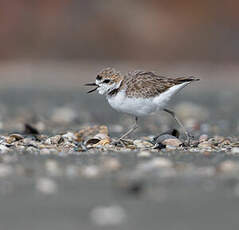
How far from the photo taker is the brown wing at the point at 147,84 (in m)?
6.31

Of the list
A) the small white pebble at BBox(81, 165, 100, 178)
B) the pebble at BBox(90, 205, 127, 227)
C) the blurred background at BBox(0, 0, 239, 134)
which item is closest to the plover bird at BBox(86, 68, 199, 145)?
the small white pebble at BBox(81, 165, 100, 178)

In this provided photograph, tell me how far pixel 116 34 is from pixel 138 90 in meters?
16.3

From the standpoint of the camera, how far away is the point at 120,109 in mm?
6355

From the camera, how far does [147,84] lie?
641 cm

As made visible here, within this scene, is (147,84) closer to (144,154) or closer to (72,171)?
(144,154)

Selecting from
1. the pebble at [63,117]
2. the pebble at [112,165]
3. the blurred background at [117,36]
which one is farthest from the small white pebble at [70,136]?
the blurred background at [117,36]

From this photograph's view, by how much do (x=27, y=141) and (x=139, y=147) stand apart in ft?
3.95

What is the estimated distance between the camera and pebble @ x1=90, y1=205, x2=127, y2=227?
3193mm

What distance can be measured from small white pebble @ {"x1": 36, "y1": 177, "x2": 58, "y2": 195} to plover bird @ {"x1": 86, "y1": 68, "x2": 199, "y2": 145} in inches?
92.0

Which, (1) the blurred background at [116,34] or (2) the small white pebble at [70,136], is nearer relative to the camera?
(2) the small white pebble at [70,136]

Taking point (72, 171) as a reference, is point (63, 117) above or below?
below

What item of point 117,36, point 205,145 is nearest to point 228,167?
point 205,145

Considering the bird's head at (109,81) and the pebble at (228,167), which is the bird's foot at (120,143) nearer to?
the bird's head at (109,81)

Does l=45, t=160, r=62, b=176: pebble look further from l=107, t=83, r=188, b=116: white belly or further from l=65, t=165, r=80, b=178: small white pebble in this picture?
l=107, t=83, r=188, b=116: white belly
